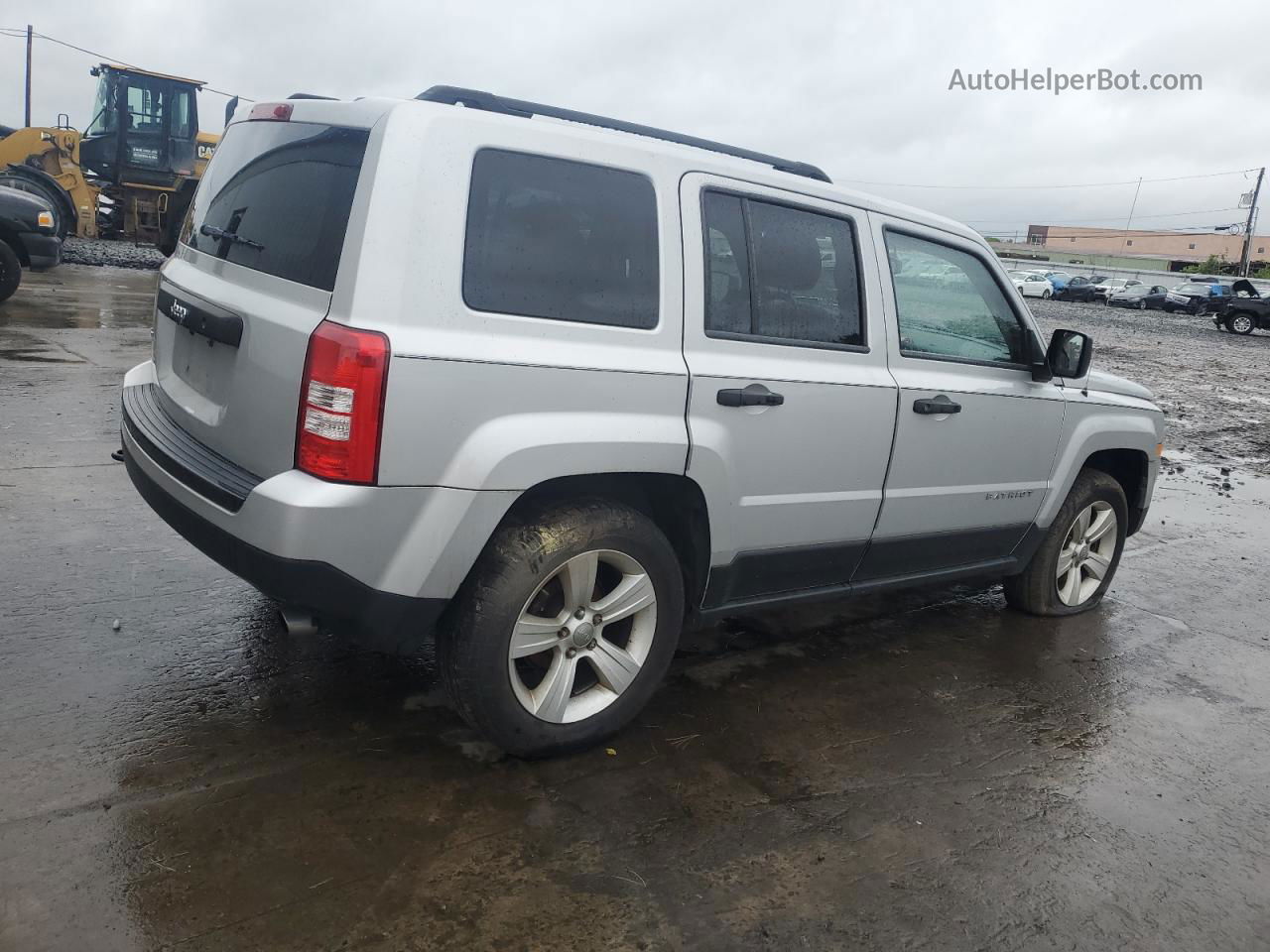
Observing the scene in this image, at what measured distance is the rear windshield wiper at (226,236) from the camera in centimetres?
320

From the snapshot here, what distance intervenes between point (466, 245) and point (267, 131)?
1.02 metres

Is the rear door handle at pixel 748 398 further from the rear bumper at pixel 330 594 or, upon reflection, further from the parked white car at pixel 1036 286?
the parked white car at pixel 1036 286

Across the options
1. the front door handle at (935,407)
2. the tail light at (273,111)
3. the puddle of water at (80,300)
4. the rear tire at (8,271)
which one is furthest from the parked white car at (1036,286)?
the tail light at (273,111)

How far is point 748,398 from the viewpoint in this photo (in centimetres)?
339

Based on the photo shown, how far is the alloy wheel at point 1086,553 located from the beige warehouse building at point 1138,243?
97356 mm

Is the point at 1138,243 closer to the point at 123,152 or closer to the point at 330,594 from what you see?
the point at 123,152

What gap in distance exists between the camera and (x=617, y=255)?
3.16m

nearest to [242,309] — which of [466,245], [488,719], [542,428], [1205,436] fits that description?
[466,245]

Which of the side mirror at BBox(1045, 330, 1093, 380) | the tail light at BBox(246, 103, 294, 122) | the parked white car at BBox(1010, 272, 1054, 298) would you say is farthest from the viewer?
the parked white car at BBox(1010, 272, 1054, 298)

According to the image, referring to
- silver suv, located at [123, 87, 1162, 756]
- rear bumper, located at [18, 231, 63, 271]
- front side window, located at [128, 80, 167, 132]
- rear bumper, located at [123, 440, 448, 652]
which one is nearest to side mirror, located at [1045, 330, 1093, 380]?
silver suv, located at [123, 87, 1162, 756]

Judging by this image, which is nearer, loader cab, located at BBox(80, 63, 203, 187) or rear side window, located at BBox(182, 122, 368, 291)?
rear side window, located at BBox(182, 122, 368, 291)

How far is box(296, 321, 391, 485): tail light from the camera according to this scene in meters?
2.67

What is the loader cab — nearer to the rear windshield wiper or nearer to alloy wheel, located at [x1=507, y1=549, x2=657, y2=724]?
the rear windshield wiper

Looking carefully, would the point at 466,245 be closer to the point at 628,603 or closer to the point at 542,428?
the point at 542,428
